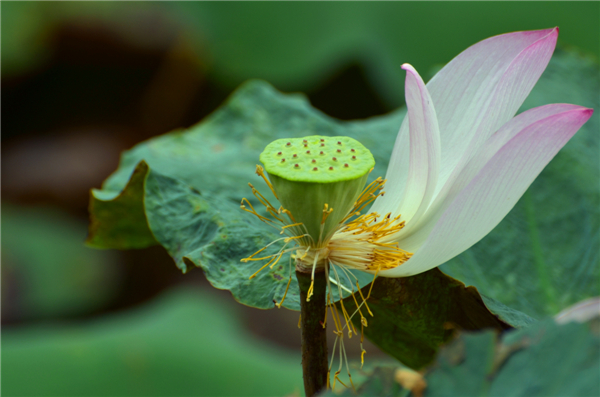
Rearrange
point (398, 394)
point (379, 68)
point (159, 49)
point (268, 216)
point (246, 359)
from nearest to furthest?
point (398, 394)
point (268, 216)
point (246, 359)
point (379, 68)
point (159, 49)

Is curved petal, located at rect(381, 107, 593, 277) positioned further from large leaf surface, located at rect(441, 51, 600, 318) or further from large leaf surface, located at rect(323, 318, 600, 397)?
large leaf surface, located at rect(441, 51, 600, 318)

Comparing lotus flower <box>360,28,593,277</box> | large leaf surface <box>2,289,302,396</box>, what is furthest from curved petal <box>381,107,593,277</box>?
large leaf surface <box>2,289,302,396</box>

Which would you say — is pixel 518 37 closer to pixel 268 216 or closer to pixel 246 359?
pixel 268 216

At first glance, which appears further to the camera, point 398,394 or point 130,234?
point 130,234

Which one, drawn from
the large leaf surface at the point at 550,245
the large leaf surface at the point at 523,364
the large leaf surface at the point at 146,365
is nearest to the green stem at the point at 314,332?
the large leaf surface at the point at 523,364

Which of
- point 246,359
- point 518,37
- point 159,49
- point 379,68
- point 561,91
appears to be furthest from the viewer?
point 159,49

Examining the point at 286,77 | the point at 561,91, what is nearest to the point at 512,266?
the point at 561,91

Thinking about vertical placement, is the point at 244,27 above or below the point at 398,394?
below

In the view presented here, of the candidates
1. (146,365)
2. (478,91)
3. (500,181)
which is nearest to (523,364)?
(500,181)
